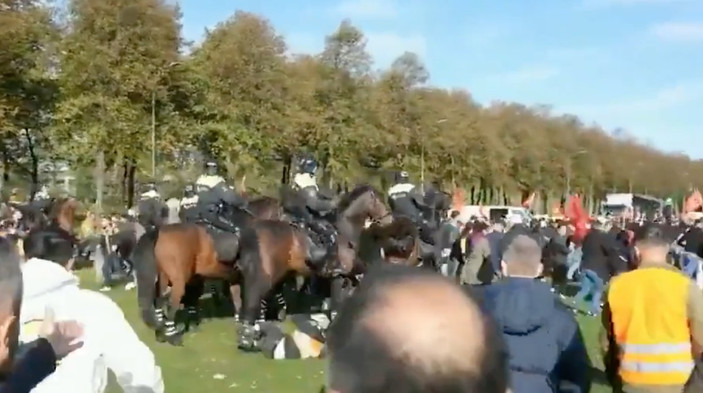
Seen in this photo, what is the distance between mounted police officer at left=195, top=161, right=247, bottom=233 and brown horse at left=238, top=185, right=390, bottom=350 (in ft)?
2.31

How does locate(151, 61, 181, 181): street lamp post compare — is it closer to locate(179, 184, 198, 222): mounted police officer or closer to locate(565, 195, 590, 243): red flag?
locate(565, 195, 590, 243): red flag

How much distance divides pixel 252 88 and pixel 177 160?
3856 mm

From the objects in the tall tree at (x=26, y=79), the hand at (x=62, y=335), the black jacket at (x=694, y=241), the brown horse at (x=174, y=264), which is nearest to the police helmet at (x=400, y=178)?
the brown horse at (x=174, y=264)

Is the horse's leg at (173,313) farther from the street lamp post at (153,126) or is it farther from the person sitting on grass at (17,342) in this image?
the street lamp post at (153,126)

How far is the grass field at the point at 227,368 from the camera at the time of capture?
34.4 feet

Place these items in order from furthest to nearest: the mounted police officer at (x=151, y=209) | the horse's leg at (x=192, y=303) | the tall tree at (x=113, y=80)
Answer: the tall tree at (x=113, y=80) < the mounted police officer at (x=151, y=209) < the horse's leg at (x=192, y=303)

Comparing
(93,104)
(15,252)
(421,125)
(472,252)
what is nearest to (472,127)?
(421,125)

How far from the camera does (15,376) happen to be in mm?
2846

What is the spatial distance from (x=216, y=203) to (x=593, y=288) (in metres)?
6.83

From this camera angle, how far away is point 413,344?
157cm

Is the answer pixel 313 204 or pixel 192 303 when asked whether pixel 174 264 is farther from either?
pixel 313 204

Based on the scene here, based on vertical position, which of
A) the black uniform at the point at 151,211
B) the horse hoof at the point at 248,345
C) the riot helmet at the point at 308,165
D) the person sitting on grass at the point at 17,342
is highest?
the riot helmet at the point at 308,165

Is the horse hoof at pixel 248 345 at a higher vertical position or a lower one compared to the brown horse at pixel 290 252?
lower

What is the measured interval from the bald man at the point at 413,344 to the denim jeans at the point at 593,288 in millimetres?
16471
